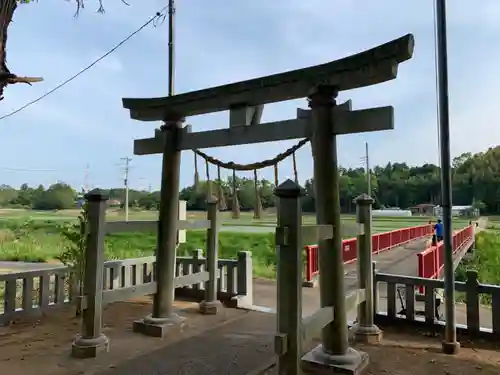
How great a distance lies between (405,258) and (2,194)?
21.1m

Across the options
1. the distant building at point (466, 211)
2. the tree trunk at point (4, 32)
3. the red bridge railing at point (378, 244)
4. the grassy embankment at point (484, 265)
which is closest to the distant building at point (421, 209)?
the distant building at point (466, 211)

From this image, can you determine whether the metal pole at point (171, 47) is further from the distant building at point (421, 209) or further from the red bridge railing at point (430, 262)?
the distant building at point (421, 209)

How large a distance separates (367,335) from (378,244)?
36.0ft

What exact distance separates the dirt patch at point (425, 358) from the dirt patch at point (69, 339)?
4.47 ft

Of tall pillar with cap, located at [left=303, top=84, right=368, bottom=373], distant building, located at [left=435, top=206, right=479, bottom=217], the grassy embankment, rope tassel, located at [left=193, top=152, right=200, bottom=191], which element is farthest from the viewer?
distant building, located at [left=435, top=206, right=479, bottom=217]

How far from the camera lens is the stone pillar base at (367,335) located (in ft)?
12.5

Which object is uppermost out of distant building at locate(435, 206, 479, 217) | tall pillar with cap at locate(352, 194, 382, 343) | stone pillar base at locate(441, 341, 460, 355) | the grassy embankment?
distant building at locate(435, 206, 479, 217)

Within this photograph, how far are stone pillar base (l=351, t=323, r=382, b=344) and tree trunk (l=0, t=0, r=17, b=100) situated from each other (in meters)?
3.87

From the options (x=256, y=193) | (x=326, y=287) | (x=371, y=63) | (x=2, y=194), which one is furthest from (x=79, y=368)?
(x=2, y=194)

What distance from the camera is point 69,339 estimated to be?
3.89 m

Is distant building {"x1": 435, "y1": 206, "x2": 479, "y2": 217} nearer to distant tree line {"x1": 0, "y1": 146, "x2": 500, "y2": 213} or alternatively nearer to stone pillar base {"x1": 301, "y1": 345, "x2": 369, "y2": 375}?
distant tree line {"x1": 0, "y1": 146, "x2": 500, "y2": 213}

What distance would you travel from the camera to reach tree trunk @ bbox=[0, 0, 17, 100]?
313cm

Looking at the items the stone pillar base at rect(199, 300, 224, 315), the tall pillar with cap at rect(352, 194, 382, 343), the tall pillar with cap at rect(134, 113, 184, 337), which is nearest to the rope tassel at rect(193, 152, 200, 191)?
the tall pillar with cap at rect(134, 113, 184, 337)

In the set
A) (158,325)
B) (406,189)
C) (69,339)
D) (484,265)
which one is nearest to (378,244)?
(484,265)
